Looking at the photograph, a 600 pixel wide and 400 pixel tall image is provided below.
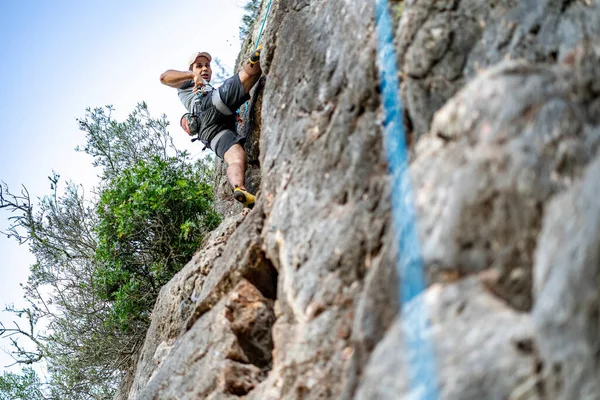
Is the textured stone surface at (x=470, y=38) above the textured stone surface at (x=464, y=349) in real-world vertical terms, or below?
above

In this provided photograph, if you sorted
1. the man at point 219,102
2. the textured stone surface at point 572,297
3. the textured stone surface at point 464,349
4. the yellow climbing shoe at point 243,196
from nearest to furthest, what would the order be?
1. the textured stone surface at point 572,297
2. the textured stone surface at point 464,349
3. the yellow climbing shoe at point 243,196
4. the man at point 219,102

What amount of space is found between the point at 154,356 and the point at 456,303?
6.19m

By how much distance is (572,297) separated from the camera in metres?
2.80

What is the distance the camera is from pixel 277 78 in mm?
6938

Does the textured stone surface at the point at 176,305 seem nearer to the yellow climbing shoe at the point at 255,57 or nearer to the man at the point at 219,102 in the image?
the man at the point at 219,102

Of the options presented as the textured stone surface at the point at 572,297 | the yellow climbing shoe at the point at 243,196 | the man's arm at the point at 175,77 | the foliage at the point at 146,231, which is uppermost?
the man's arm at the point at 175,77

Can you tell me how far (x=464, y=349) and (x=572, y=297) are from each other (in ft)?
2.00

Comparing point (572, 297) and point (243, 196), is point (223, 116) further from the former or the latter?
point (572, 297)

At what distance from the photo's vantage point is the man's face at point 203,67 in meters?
10.6

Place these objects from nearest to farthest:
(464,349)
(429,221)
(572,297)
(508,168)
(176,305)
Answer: (572,297)
(464,349)
(508,168)
(429,221)
(176,305)

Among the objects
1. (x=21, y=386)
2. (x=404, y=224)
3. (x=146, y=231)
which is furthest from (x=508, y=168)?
(x=21, y=386)

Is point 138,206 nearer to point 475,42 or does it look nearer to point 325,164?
point 325,164

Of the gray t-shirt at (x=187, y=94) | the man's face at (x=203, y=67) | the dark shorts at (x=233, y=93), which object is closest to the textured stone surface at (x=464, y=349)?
the dark shorts at (x=233, y=93)

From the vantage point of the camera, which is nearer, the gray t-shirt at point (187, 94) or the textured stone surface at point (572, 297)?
the textured stone surface at point (572, 297)
